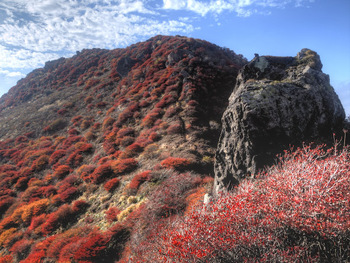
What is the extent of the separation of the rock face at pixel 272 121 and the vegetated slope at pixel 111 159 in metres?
2.80

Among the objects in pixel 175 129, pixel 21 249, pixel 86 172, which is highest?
pixel 175 129

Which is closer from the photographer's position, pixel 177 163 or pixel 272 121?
pixel 272 121

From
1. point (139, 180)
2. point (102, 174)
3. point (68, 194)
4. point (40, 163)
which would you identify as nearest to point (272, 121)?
point (139, 180)

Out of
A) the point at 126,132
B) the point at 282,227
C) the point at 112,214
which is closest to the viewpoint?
the point at 282,227

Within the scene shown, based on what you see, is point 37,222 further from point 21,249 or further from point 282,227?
point 282,227

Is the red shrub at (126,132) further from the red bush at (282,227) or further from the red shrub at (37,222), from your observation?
the red bush at (282,227)

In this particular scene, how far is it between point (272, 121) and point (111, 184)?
10.7 meters

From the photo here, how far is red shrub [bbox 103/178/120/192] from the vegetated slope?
92mm

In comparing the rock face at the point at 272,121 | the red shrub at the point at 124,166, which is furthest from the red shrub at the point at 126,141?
the rock face at the point at 272,121

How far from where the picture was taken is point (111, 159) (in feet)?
52.4

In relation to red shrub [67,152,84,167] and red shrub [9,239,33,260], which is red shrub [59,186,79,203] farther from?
red shrub [67,152,84,167]

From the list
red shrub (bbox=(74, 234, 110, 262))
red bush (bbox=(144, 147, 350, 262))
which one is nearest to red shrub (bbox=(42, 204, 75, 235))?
red shrub (bbox=(74, 234, 110, 262))

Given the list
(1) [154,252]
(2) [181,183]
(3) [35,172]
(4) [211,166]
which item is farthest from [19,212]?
(4) [211,166]

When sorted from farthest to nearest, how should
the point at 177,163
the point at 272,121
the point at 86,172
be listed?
1. the point at 86,172
2. the point at 177,163
3. the point at 272,121
